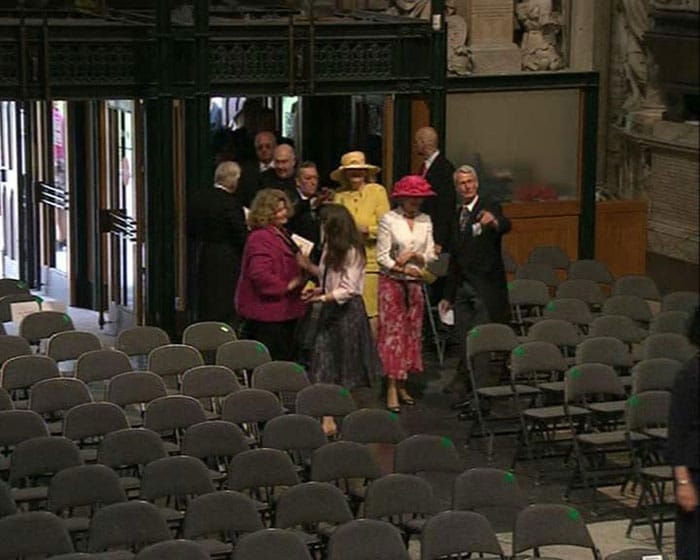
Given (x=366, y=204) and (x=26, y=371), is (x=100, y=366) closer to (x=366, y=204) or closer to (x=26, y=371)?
(x=26, y=371)

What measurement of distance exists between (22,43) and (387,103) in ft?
10.5

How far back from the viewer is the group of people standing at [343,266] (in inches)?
488

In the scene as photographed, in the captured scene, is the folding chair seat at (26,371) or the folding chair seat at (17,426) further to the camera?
the folding chair seat at (26,371)

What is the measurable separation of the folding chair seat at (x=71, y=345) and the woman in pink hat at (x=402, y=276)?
2.10 metres

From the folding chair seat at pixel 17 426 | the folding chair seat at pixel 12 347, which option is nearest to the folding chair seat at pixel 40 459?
the folding chair seat at pixel 17 426

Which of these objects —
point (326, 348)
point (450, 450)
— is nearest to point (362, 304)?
point (326, 348)

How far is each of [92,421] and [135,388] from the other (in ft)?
2.30

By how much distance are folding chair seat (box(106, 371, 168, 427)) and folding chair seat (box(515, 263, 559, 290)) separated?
4.50 meters

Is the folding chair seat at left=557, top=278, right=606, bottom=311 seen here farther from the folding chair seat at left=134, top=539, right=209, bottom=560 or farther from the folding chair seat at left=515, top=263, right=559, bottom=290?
the folding chair seat at left=134, top=539, right=209, bottom=560

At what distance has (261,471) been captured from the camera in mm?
9898

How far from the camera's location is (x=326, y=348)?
490 inches

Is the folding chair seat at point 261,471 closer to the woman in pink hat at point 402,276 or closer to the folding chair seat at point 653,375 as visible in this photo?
the folding chair seat at point 653,375

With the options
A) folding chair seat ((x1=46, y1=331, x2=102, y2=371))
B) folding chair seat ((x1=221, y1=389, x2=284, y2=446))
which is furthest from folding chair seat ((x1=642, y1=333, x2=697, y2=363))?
folding chair seat ((x1=46, y1=331, x2=102, y2=371))

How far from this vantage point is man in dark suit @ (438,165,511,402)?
1298cm
